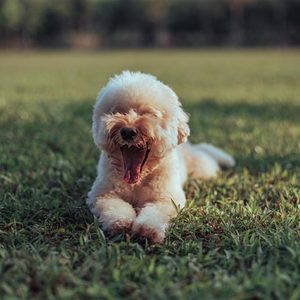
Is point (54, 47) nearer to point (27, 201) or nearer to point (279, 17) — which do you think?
point (279, 17)

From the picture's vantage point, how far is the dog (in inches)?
150

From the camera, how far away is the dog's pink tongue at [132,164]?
4043mm

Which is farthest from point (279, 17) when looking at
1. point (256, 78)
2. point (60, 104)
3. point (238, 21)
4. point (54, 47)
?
point (60, 104)

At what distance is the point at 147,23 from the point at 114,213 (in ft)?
210

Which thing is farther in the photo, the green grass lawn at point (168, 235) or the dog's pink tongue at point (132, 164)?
the dog's pink tongue at point (132, 164)

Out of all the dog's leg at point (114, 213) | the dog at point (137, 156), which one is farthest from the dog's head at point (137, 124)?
the dog's leg at point (114, 213)

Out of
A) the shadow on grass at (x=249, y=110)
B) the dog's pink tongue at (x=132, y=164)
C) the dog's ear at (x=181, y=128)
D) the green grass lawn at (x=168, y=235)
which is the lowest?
the shadow on grass at (x=249, y=110)

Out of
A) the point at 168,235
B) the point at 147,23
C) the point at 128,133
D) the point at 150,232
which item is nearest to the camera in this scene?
the point at 150,232

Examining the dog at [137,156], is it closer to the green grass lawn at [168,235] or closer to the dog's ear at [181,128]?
the dog's ear at [181,128]

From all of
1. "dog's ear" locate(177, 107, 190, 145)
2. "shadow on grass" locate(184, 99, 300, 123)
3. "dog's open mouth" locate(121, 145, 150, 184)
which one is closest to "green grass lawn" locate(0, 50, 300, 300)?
"dog's open mouth" locate(121, 145, 150, 184)

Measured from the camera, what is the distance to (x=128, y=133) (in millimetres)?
3822

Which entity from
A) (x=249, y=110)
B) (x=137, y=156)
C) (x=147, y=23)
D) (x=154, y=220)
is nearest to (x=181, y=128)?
(x=137, y=156)

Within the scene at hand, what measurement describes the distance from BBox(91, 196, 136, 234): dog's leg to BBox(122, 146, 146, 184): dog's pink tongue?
0.69 ft

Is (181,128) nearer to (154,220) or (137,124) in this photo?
(137,124)
